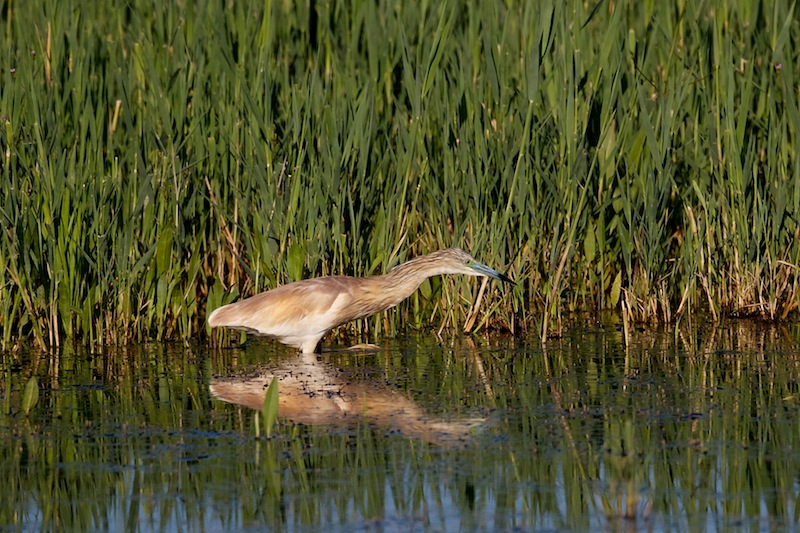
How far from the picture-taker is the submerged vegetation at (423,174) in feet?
28.6

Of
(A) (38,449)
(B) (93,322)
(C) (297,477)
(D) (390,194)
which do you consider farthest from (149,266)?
(C) (297,477)

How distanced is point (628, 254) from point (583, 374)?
1.44m

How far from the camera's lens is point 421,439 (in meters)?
6.28

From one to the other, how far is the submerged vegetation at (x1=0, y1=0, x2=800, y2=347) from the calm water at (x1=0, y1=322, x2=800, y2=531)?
51 centimetres

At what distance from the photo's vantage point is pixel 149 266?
888cm

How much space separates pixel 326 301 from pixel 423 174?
1.17 m

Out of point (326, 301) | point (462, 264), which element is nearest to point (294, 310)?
point (326, 301)

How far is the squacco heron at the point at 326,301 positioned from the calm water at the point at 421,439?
0.70 ft

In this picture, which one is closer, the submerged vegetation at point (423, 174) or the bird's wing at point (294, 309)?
the bird's wing at point (294, 309)

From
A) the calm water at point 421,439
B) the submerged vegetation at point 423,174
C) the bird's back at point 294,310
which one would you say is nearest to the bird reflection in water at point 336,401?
the calm water at point 421,439

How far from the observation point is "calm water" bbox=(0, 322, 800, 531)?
5.31 metres

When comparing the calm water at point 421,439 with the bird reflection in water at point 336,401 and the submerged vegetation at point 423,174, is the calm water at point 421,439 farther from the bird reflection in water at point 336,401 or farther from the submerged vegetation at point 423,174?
the submerged vegetation at point 423,174

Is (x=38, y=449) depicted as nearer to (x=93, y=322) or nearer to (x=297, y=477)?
(x=297, y=477)

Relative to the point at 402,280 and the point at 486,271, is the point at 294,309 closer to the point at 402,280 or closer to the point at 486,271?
the point at 402,280
